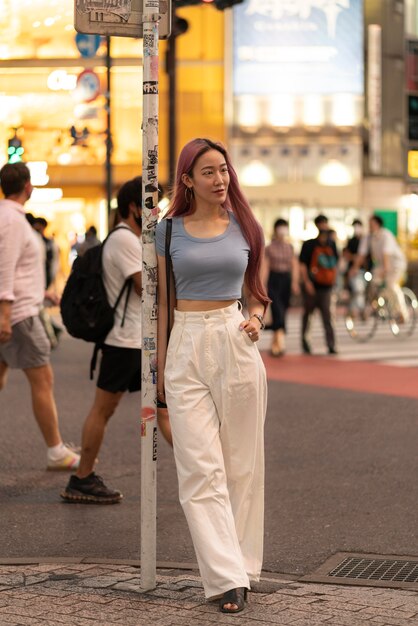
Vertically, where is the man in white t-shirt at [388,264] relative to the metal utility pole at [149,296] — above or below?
below

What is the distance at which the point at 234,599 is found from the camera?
17.3ft

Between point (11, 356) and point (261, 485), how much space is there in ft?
10.7

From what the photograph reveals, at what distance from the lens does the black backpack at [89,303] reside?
25.2 ft

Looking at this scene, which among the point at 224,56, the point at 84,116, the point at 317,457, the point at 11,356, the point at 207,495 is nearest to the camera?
the point at 207,495

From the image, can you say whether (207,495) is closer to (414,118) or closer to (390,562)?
(390,562)

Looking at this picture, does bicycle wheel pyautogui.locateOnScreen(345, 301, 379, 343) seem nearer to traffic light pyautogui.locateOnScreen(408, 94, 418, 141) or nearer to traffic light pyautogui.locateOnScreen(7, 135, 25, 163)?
traffic light pyautogui.locateOnScreen(7, 135, 25, 163)

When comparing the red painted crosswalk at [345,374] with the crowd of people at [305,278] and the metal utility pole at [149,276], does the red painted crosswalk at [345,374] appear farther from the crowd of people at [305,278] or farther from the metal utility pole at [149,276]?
the metal utility pole at [149,276]

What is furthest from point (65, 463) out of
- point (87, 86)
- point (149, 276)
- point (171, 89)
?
point (87, 86)

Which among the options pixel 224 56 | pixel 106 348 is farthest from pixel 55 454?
pixel 224 56

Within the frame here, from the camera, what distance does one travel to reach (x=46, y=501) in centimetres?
797

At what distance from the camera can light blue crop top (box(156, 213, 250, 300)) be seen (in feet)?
18.3

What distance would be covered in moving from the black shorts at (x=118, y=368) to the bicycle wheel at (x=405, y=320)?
529 inches

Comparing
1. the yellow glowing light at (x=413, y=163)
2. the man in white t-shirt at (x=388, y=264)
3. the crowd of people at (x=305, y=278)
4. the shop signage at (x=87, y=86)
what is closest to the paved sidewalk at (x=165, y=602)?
the crowd of people at (x=305, y=278)

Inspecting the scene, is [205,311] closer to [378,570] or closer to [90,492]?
[378,570]
